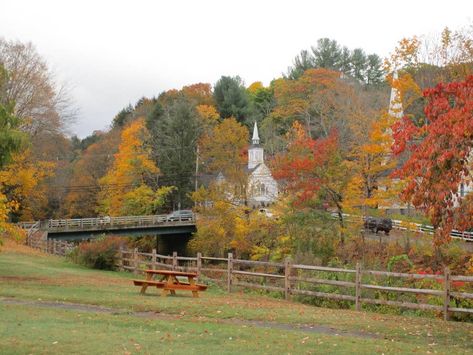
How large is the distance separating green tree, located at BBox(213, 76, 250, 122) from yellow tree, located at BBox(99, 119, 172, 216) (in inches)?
755

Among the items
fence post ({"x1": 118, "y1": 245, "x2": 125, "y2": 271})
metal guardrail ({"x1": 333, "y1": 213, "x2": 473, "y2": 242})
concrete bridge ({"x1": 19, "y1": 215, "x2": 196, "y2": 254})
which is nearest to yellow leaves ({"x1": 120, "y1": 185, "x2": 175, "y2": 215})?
concrete bridge ({"x1": 19, "y1": 215, "x2": 196, "y2": 254})

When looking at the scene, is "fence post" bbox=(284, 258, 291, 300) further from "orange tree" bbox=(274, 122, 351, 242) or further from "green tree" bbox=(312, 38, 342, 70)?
"green tree" bbox=(312, 38, 342, 70)

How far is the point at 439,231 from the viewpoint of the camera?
12.6 m

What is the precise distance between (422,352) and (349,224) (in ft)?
85.0

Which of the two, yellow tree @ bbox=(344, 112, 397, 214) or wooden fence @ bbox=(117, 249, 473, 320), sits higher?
yellow tree @ bbox=(344, 112, 397, 214)

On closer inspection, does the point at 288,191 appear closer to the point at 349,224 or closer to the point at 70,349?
the point at 349,224

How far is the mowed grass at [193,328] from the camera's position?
10.6m

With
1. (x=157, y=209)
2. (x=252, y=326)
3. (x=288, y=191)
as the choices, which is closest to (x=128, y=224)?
(x=157, y=209)

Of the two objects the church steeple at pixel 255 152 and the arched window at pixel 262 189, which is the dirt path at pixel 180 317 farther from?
the church steeple at pixel 255 152

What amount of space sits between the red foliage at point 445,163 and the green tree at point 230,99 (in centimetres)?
7158

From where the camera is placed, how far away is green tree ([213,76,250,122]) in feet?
276

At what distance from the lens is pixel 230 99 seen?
277 ft

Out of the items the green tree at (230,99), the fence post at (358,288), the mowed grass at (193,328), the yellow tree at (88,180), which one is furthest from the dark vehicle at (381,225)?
the green tree at (230,99)

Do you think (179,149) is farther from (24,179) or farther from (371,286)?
(371,286)
